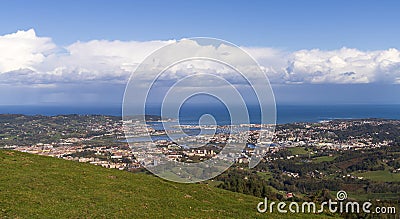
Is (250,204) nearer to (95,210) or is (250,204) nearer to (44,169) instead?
(95,210)

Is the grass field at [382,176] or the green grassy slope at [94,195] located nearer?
the green grassy slope at [94,195]

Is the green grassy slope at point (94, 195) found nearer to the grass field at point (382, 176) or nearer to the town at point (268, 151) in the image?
the town at point (268, 151)

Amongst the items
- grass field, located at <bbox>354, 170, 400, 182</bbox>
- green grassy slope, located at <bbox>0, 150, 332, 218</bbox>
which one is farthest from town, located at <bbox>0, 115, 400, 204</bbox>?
green grassy slope, located at <bbox>0, 150, 332, 218</bbox>

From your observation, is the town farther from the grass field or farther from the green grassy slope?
the green grassy slope

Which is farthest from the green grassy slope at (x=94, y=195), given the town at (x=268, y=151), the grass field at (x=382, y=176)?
the grass field at (x=382, y=176)

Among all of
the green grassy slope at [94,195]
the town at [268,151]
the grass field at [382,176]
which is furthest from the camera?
the grass field at [382,176]

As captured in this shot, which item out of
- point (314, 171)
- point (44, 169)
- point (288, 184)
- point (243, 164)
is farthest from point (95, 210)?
point (314, 171)

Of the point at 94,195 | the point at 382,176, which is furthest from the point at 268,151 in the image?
the point at 94,195

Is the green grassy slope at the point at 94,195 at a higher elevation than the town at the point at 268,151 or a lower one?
higher
